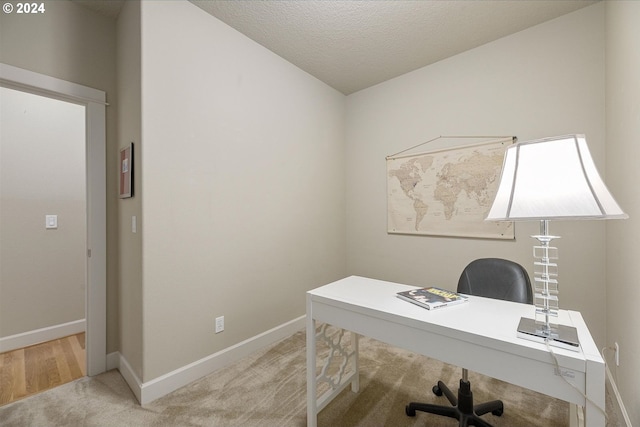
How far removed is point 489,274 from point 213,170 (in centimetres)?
202

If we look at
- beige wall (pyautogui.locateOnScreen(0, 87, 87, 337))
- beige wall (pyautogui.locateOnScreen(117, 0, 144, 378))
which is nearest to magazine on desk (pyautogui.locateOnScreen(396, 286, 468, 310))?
beige wall (pyautogui.locateOnScreen(117, 0, 144, 378))

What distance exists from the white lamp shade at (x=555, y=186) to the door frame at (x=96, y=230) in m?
2.48

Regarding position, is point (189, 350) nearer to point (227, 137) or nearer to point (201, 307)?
point (201, 307)

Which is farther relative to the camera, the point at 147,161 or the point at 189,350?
the point at 189,350

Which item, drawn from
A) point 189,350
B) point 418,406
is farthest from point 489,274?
point 189,350

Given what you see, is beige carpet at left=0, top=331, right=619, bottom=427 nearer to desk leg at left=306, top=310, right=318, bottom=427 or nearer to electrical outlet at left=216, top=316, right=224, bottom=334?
desk leg at left=306, top=310, right=318, bottom=427

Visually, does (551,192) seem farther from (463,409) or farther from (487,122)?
(487,122)

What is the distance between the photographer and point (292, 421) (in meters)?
1.52

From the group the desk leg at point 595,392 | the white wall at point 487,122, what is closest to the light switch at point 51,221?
the white wall at point 487,122

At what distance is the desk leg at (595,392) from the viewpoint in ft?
2.48

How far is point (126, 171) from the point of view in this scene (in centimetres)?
185

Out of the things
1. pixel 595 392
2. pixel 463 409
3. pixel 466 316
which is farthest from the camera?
pixel 463 409

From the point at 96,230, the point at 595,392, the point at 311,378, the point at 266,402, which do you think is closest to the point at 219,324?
the point at 266,402

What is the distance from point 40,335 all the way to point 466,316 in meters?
3.59
